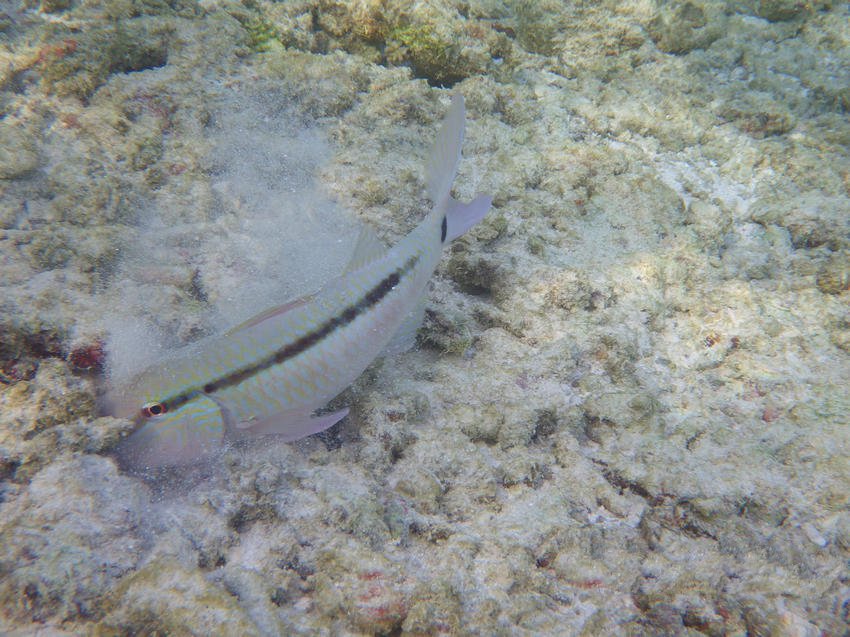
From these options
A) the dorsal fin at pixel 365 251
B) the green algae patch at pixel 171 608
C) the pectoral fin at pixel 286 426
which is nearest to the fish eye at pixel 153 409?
the pectoral fin at pixel 286 426

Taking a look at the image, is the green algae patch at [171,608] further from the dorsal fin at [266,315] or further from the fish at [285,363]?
the dorsal fin at [266,315]

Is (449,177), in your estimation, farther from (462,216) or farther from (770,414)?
(770,414)

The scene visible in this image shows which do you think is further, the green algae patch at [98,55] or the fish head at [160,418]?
the green algae patch at [98,55]

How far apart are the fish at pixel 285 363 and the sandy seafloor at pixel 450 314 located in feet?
0.45

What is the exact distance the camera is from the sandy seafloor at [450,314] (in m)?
1.77

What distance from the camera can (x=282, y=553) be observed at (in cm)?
185

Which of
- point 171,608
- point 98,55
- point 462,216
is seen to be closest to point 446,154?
point 462,216

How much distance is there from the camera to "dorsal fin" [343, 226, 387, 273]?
244 centimetres

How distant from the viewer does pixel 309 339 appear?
7.11 ft

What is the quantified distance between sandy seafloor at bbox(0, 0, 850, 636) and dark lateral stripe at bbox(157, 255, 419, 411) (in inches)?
12.3

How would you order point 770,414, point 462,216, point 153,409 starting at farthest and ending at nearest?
point 770,414
point 462,216
point 153,409

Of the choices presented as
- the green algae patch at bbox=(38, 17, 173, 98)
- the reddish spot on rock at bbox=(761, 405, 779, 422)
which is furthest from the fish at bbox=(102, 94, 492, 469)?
the green algae patch at bbox=(38, 17, 173, 98)

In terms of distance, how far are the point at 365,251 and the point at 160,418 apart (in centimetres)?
119

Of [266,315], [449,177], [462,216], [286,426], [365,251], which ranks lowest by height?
[286,426]
